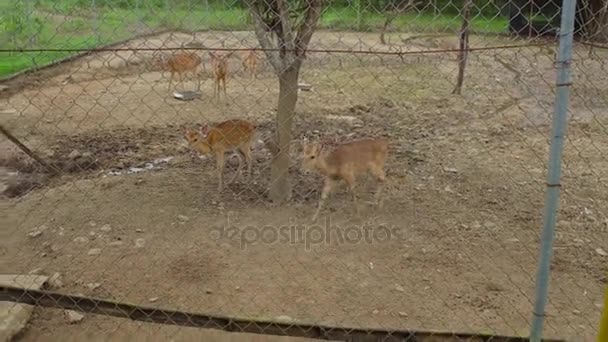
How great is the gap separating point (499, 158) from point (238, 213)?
288cm

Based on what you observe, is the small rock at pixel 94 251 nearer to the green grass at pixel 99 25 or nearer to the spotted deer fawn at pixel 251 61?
the green grass at pixel 99 25

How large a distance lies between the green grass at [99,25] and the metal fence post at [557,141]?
7469mm

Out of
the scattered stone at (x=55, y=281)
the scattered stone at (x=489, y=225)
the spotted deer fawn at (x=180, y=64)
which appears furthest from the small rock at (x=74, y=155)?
the scattered stone at (x=489, y=225)

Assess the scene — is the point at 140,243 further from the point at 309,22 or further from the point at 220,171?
the point at 309,22

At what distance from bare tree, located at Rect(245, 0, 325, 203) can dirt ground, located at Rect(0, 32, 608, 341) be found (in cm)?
82

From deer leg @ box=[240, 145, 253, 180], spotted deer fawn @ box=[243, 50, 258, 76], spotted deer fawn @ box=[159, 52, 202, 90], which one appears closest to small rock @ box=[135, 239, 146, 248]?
deer leg @ box=[240, 145, 253, 180]

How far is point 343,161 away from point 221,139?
4.13ft

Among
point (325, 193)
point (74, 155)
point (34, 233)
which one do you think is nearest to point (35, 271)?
point (34, 233)

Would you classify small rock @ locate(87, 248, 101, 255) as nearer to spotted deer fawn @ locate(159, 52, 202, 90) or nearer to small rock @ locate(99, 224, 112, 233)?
small rock @ locate(99, 224, 112, 233)

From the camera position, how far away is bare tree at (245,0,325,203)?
4.55m

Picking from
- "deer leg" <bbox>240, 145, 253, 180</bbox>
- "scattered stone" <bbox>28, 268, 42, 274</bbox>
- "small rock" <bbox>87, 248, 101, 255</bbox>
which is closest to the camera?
"scattered stone" <bbox>28, 268, 42, 274</bbox>

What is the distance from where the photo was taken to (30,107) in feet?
28.5

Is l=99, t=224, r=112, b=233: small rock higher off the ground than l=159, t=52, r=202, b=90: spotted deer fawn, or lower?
lower

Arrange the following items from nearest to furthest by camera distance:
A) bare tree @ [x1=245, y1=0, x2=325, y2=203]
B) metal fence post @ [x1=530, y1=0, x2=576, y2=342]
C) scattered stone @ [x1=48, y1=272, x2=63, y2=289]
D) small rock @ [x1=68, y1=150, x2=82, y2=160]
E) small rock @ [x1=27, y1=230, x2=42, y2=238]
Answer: metal fence post @ [x1=530, y1=0, x2=576, y2=342]
scattered stone @ [x1=48, y1=272, x2=63, y2=289]
bare tree @ [x1=245, y1=0, x2=325, y2=203]
small rock @ [x1=27, y1=230, x2=42, y2=238]
small rock @ [x1=68, y1=150, x2=82, y2=160]
